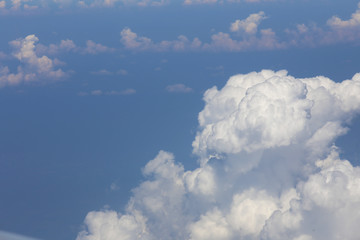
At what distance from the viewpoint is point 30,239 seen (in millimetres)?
13164

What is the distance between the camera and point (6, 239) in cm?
1298

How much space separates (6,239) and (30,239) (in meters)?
0.64
